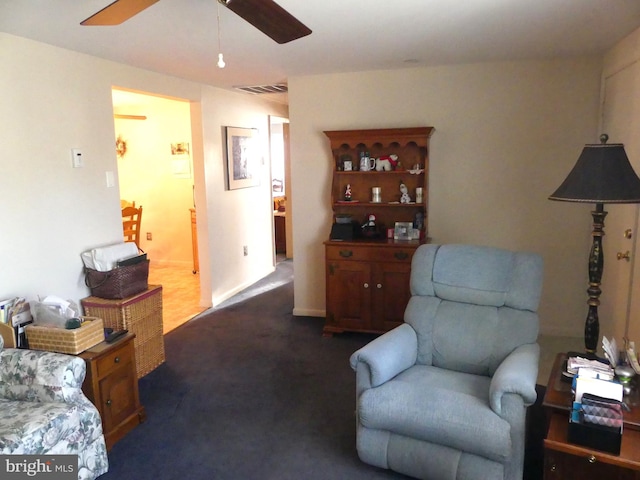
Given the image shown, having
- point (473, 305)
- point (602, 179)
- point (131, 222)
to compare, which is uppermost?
point (602, 179)

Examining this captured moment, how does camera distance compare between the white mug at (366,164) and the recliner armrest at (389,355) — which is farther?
the white mug at (366,164)

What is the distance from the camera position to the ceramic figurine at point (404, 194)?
4113 mm

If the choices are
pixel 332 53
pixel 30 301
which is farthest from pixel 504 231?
pixel 30 301

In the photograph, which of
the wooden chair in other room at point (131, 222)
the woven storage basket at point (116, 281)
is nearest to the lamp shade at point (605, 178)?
the woven storage basket at point (116, 281)

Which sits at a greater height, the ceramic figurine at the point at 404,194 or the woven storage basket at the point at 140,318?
the ceramic figurine at the point at 404,194

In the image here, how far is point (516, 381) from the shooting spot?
1.99m

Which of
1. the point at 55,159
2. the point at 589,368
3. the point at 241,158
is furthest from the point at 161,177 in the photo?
the point at 589,368

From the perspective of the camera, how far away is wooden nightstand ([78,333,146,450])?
2.51m

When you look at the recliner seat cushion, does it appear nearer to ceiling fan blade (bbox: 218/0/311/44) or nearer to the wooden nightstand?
the wooden nightstand

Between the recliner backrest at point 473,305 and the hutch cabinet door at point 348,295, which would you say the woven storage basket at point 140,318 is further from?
the recliner backrest at point 473,305

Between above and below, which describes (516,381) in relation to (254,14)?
below

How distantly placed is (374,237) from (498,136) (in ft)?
4.38

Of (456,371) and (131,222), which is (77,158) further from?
(131,222)

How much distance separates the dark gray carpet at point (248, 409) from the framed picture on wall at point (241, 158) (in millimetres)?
1741
